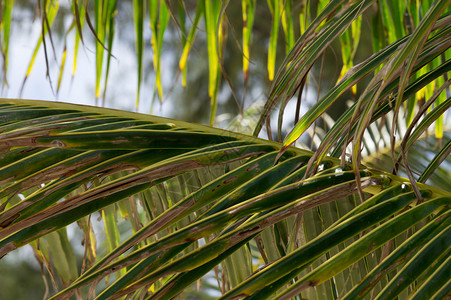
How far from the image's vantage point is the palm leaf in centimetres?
31

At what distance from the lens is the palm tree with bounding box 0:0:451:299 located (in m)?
0.31

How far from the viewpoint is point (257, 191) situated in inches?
15.5

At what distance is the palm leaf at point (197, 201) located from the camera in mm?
314

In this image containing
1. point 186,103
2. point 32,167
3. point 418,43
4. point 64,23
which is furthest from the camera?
point 186,103

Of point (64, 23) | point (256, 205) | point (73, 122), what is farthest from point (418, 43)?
point (64, 23)

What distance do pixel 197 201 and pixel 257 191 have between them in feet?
0.16

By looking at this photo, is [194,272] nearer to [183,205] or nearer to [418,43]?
[183,205]

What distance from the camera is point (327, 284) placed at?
1.49 ft

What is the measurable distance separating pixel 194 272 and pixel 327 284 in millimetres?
171

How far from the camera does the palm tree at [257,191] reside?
31cm

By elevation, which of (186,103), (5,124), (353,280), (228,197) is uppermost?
(186,103)

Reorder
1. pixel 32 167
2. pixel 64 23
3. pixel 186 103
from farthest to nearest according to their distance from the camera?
pixel 186 103 → pixel 64 23 → pixel 32 167

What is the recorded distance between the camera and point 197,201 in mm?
382

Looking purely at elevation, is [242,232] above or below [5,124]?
below
